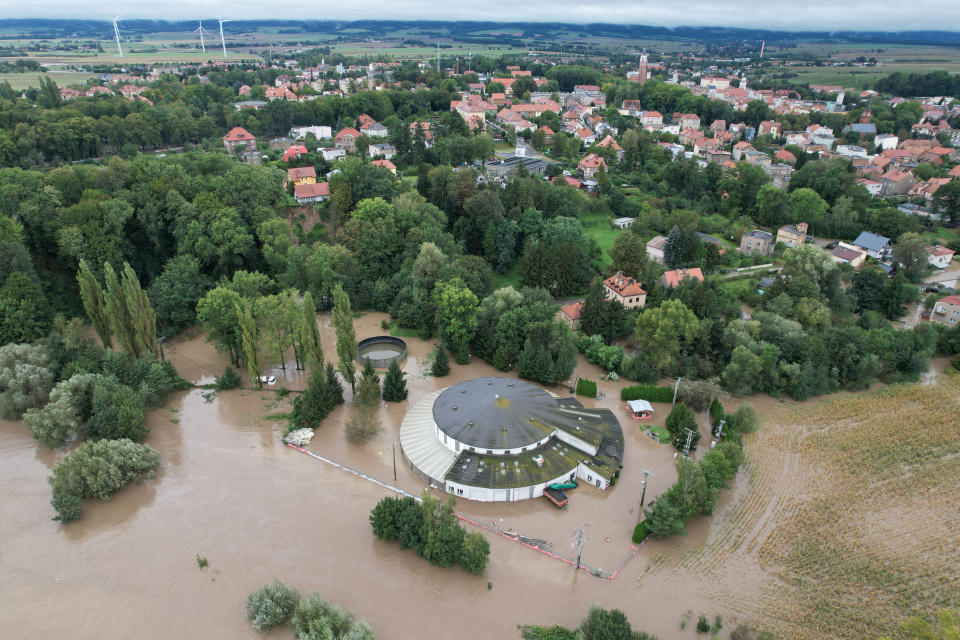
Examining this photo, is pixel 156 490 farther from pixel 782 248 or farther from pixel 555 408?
pixel 782 248

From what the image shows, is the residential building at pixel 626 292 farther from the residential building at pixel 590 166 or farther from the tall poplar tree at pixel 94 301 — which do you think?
the tall poplar tree at pixel 94 301

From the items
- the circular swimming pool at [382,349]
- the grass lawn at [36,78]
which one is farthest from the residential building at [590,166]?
the grass lawn at [36,78]

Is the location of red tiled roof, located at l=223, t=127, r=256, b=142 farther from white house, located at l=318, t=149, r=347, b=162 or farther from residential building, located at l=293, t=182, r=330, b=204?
residential building, located at l=293, t=182, r=330, b=204

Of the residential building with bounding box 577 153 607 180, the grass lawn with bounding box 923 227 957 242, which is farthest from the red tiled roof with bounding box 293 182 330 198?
the grass lawn with bounding box 923 227 957 242

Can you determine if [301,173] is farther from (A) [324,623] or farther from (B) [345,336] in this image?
(A) [324,623]

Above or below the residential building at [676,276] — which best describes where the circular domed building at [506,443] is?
below

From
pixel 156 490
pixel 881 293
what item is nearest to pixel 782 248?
pixel 881 293
